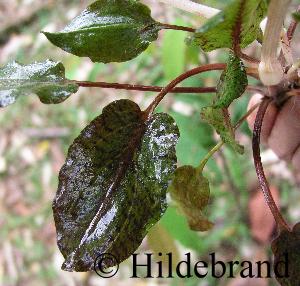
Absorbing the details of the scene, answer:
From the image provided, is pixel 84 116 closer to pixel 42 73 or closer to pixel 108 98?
pixel 108 98

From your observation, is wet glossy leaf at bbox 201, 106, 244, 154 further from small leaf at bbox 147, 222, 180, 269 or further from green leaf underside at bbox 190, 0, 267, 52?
small leaf at bbox 147, 222, 180, 269

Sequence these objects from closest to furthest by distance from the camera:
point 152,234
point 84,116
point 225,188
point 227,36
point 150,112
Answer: point 227,36
point 150,112
point 152,234
point 225,188
point 84,116

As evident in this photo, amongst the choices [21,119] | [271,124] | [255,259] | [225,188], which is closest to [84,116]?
[21,119]

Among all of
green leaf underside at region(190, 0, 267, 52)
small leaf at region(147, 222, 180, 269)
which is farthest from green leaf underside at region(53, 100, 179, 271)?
small leaf at region(147, 222, 180, 269)

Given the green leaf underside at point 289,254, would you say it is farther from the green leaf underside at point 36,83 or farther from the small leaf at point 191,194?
the green leaf underside at point 36,83

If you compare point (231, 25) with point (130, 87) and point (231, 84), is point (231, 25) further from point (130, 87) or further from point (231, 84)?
point (130, 87)

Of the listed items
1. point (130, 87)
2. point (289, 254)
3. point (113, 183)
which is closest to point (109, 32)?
point (130, 87)

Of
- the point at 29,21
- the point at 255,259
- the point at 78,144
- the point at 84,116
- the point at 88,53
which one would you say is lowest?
the point at 255,259
